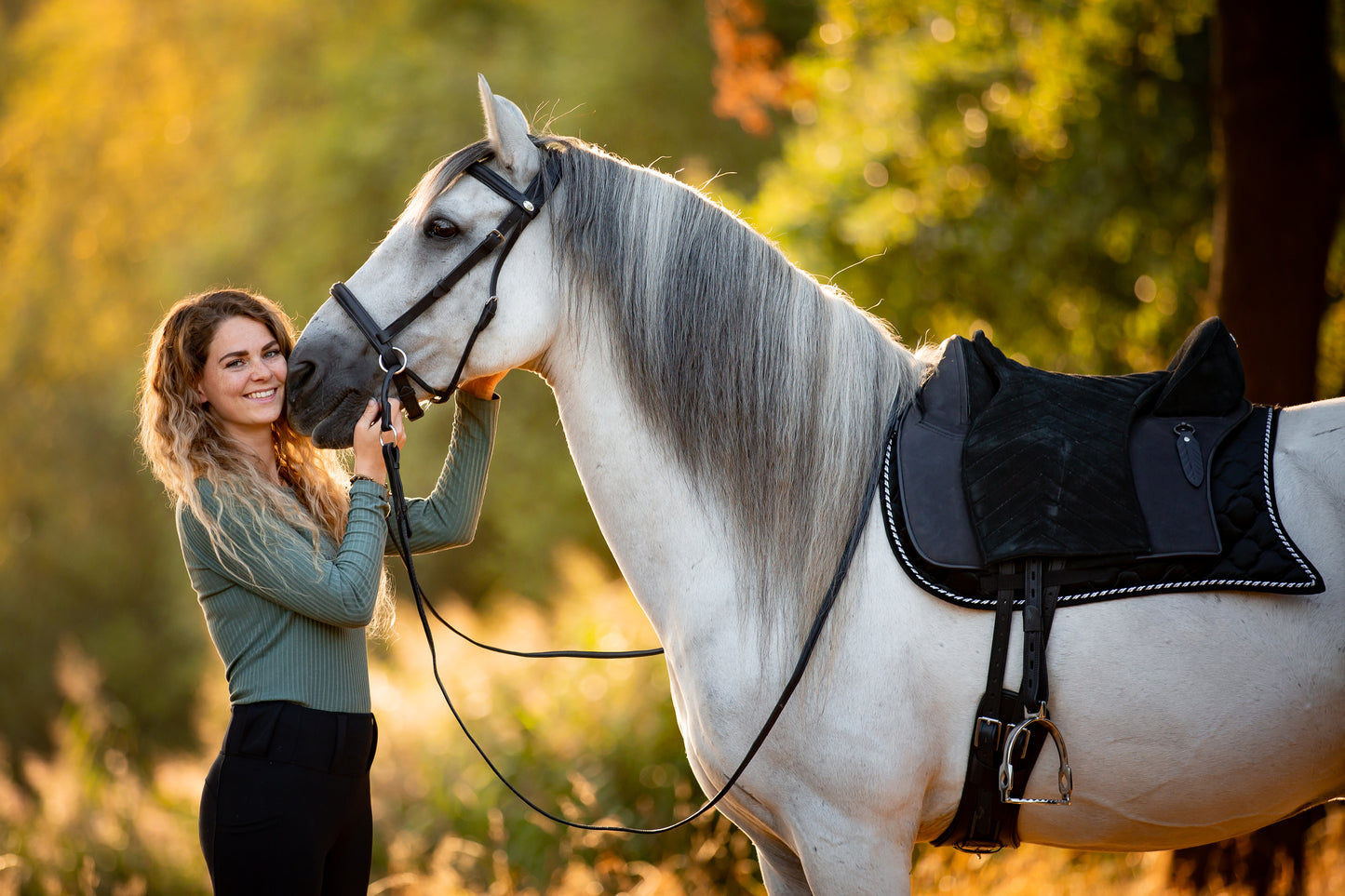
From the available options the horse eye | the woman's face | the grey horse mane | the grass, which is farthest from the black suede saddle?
the grass

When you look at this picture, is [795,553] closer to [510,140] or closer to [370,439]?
[370,439]

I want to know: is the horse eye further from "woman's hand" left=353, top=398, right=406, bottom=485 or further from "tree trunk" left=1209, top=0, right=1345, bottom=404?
"tree trunk" left=1209, top=0, right=1345, bottom=404

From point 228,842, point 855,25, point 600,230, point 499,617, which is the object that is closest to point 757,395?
point 600,230

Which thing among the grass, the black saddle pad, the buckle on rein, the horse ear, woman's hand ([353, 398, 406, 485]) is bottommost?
the grass

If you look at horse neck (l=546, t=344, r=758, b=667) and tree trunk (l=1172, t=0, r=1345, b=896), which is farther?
tree trunk (l=1172, t=0, r=1345, b=896)

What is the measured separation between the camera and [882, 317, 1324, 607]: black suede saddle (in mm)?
1825

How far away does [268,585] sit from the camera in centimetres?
200

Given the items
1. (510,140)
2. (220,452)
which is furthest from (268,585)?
(510,140)

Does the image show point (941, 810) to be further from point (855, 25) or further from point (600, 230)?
point (855, 25)

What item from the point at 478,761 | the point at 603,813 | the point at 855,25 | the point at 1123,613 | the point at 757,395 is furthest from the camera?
A: the point at 855,25

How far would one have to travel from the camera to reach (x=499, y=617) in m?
7.20

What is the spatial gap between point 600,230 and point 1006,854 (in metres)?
3.06

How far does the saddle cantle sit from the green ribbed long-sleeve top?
1122mm

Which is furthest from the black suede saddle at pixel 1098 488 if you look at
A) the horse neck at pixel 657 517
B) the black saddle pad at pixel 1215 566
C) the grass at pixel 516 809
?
the grass at pixel 516 809
